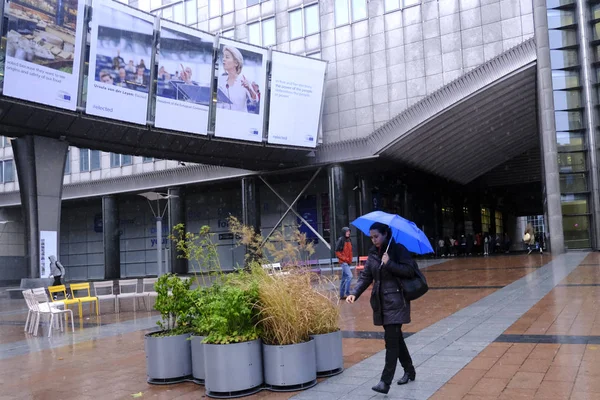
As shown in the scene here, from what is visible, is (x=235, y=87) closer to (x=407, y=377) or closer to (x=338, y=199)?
A: (x=338, y=199)

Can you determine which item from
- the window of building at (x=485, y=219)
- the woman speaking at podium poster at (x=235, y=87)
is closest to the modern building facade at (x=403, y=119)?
the woman speaking at podium poster at (x=235, y=87)

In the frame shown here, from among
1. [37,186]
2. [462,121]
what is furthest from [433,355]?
[462,121]

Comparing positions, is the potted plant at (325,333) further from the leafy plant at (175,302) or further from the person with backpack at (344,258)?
the person with backpack at (344,258)

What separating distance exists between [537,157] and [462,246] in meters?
11.3

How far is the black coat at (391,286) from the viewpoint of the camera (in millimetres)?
5461

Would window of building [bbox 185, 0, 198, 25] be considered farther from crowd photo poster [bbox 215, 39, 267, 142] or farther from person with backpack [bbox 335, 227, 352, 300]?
person with backpack [bbox 335, 227, 352, 300]

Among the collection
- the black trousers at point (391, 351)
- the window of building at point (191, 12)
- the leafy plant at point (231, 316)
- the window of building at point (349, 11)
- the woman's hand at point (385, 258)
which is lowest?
the black trousers at point (391, 351)

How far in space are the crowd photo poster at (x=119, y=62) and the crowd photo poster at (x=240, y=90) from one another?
4.23 m

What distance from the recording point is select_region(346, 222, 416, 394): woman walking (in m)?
5.46

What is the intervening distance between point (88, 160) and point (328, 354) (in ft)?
135

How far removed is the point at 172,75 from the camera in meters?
25.9

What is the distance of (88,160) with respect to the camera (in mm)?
43719

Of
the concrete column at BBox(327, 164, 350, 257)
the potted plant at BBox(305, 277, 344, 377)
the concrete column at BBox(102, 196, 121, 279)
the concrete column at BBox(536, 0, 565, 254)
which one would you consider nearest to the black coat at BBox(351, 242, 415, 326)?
the potted plant at BBox(305, 277, 344, 377)

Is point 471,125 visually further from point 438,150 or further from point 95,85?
point 95,85
